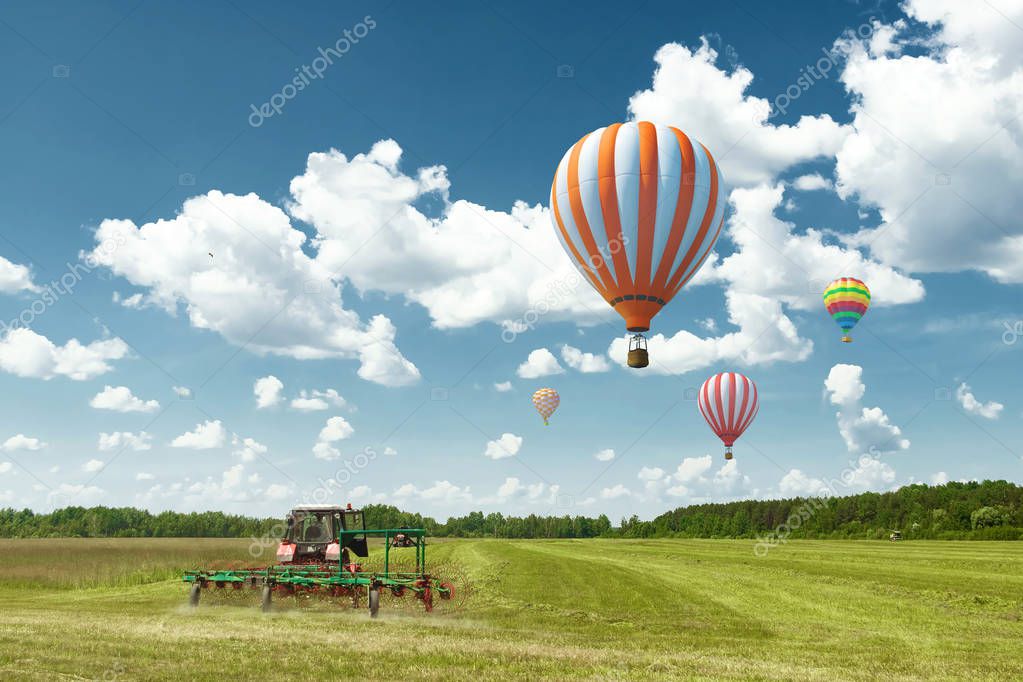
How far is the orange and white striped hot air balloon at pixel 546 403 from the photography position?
288 feet

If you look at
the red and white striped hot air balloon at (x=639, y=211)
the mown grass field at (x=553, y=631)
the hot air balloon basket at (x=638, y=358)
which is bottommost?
the mown grass field at (x=553, y=631)

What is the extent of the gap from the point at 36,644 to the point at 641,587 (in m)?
21.0

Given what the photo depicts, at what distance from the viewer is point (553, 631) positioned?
20.1 meters

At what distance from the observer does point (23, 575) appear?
123ft

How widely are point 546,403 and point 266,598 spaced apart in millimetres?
65984

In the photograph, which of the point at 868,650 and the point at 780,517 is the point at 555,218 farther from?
the point at 780,517

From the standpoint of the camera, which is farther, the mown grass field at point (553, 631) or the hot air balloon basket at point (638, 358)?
the hot air balloon basket at point (638, 358)

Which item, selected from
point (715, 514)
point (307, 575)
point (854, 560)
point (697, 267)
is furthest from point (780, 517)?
point (307, 575)

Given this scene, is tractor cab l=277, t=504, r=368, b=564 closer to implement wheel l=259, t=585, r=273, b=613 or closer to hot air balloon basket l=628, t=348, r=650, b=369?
implement wheel l=259, t=585, r=273, b=613

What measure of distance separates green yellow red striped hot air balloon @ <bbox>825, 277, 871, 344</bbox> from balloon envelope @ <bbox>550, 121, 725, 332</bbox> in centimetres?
3587

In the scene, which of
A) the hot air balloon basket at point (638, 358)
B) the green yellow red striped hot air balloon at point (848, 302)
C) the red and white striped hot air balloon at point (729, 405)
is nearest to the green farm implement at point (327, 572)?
the hot air balloon basket at point (638, 358)

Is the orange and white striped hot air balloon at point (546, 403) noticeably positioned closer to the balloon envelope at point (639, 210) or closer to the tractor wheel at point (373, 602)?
the balloon envelope at point (639, 210)

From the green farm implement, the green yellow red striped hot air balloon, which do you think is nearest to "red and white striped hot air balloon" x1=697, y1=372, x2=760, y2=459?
the green yellow red striped hot air balloon

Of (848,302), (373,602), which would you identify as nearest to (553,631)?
(373,602)
